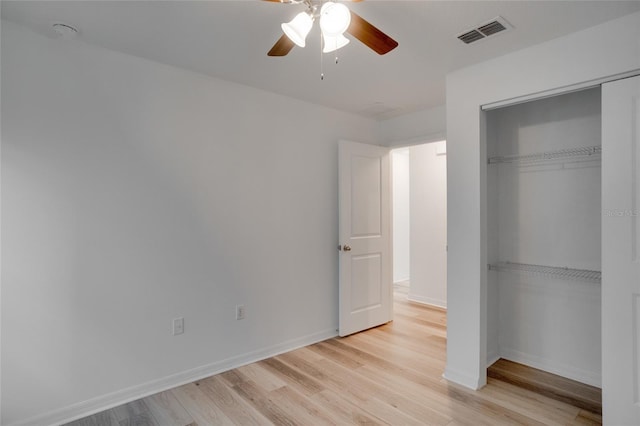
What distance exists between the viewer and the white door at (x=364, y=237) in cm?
382

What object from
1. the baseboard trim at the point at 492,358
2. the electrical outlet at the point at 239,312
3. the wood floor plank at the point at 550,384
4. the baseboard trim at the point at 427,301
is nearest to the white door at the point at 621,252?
the wood floor plank at the point at 550,384

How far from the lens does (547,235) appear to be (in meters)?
3.05

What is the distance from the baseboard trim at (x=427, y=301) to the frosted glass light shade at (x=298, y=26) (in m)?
4.30

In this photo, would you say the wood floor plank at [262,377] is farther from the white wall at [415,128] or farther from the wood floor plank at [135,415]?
the white wall at [415,128]

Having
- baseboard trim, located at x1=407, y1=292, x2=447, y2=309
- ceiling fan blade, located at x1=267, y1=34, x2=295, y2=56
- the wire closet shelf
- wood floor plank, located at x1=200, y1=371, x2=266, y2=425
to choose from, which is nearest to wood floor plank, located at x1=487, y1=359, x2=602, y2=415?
the wire closet shelf

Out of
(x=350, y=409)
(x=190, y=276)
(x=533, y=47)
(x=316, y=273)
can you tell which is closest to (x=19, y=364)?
(x=190, y=276)

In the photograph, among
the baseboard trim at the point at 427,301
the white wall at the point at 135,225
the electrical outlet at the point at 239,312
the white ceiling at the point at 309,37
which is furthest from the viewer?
the baseboard trim at the point at 427,301

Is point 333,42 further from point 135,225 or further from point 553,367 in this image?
point 553,367

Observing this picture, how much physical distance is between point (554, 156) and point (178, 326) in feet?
11.2

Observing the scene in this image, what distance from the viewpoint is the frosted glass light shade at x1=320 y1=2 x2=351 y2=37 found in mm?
1458

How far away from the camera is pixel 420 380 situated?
283 cm

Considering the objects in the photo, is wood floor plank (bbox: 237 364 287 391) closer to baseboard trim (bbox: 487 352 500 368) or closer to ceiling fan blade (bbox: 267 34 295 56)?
baseboard trim (bbox: 487 352 500 368)

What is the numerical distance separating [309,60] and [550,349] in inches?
124

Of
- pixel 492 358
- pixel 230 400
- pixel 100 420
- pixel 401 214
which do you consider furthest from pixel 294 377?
pixel 401 214
